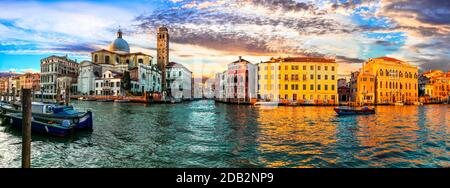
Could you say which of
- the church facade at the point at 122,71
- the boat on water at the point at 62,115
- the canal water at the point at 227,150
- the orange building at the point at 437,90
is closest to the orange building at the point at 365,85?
the orange building at the point at 437,90

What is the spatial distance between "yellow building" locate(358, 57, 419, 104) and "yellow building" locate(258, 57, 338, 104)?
11.7 ft

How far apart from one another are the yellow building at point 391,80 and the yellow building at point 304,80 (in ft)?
11.7

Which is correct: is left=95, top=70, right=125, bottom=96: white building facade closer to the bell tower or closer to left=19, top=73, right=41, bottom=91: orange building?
the bell tower

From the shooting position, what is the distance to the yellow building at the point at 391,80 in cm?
2127

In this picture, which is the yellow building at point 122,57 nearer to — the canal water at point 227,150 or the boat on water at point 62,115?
the boat on water at point 62,115

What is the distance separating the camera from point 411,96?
2822 centimetres

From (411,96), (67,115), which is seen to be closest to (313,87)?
(411,96)

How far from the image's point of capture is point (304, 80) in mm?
25250

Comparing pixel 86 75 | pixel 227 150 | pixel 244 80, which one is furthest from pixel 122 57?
pixel 227 150

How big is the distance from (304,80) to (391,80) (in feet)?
23.8
